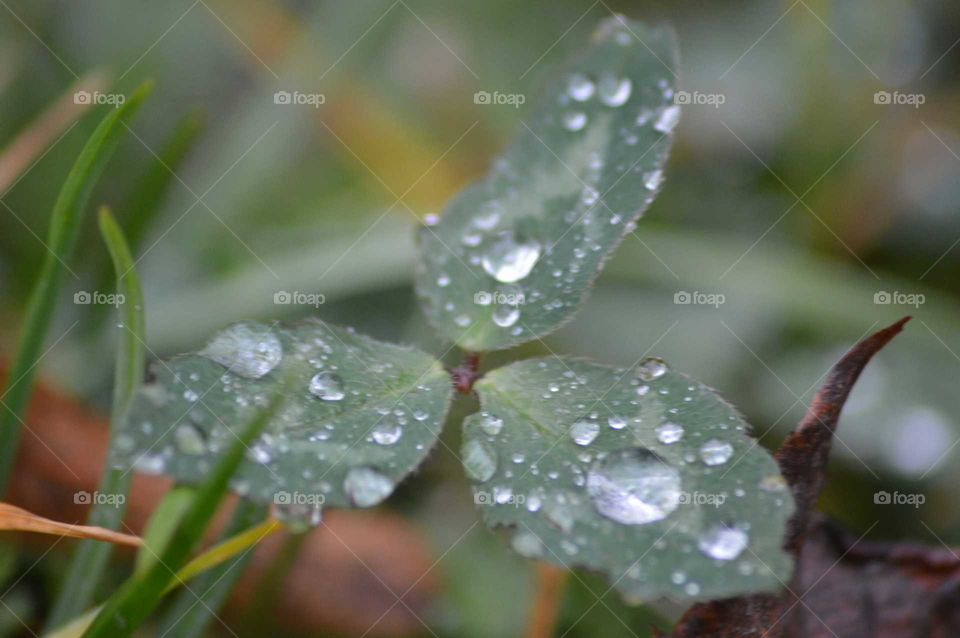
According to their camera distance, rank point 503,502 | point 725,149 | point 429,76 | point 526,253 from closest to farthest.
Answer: point 503,502 → point 526,253 → point 725,149 → point 429,76

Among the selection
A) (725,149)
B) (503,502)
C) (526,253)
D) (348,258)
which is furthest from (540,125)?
(725,149)

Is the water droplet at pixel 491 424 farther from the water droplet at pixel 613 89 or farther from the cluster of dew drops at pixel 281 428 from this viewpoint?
the water droplet at pixel 613 89

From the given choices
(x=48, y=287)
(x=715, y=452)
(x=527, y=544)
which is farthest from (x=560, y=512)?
(x=48, y=287)

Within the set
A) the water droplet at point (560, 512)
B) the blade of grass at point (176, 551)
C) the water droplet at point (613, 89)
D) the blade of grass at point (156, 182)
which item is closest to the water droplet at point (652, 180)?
the water droplet at point (613, 89)

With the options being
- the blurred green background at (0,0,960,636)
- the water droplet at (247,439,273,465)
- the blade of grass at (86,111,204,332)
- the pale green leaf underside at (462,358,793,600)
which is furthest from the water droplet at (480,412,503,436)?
the blade of grass at (86,111,204,332)

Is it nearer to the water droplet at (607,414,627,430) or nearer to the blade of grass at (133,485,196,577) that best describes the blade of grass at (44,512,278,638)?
the blade of grass at (133,485,196,577)

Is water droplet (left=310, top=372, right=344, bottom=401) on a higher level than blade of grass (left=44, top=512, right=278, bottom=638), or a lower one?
higher

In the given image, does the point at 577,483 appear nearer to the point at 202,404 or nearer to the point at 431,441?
the point at 431,441
